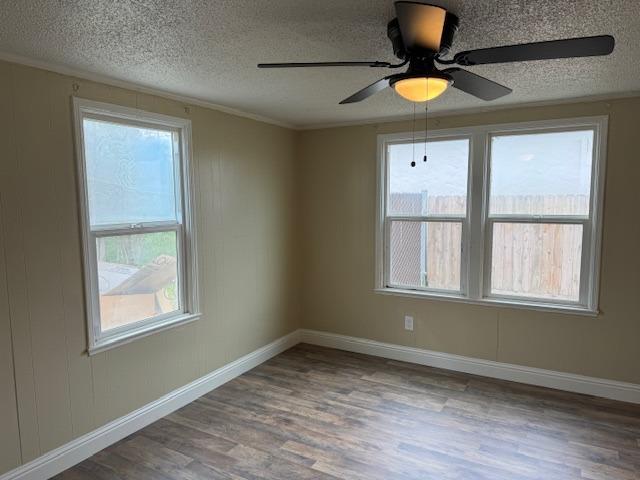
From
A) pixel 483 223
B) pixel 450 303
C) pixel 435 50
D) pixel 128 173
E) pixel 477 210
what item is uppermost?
pixel 435 50

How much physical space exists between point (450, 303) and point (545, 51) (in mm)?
2701

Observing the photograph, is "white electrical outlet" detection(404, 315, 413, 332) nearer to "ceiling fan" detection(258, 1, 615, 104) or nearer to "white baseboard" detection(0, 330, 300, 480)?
"white baseboard" detection(0, 330, 300, 480)

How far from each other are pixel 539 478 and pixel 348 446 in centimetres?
112

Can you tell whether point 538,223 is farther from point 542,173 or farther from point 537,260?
point 542,173

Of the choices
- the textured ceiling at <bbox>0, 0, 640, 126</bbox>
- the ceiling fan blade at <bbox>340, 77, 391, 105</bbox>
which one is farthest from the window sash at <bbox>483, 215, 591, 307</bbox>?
the ceiling fan blade at <bbox>340, 77, 391, 105</bbox>

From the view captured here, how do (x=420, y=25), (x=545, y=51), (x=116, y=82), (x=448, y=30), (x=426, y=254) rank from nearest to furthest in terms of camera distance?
(x=420, y=25) → (x=545, y=51) → (x=448, y=30) → (x=116, y=82) → (x=426, y=254)

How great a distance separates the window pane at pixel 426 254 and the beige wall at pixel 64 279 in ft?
5.16

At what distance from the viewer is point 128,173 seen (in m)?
2.92

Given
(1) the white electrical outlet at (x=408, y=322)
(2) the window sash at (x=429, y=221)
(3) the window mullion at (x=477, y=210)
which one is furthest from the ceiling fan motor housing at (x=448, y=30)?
(1) the white electrical outlet at (x=408, y=322)

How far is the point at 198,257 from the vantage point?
3459 millimetres

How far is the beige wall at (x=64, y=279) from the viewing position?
2299mm

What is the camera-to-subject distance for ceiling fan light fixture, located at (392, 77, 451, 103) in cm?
180

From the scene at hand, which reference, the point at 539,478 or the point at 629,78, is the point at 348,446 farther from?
the point at 629,78

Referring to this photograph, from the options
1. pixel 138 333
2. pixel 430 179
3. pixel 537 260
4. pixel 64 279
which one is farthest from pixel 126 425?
pixel 537 260
